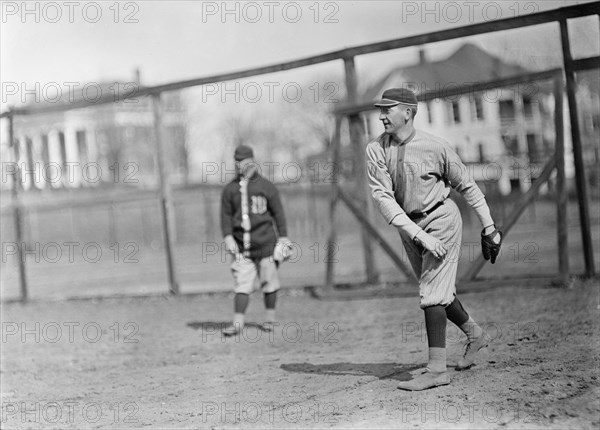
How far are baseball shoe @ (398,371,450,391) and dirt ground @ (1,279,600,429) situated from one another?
0.15ft

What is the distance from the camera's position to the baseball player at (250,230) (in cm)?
870

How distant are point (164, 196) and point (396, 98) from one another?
726 cm

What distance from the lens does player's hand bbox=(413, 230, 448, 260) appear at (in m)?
5.44

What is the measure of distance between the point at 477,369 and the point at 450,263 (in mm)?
850

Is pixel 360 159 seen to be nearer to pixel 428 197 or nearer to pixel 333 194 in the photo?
pixel 333 194

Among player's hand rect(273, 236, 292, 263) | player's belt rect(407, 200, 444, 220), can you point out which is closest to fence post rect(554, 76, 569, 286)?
player's hand rect(273, 236, 292, 263)

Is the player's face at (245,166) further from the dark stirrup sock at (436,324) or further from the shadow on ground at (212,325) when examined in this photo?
the dark stirrup sock at (436,324)

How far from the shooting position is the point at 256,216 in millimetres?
8742

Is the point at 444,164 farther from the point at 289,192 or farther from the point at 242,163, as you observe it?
the point at 289,192

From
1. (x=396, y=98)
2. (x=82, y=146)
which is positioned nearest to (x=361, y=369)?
(x=396, y=98)

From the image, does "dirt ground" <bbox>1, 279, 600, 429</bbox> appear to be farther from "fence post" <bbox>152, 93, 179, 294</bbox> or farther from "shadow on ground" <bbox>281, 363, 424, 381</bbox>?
"fence post" <bbox>152, 93, 179, 294</bbox>

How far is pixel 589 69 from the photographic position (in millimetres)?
9281

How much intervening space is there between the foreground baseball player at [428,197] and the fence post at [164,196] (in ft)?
23.1

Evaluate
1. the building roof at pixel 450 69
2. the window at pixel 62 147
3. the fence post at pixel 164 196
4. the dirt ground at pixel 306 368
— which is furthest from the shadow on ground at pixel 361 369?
the building roof at pixel 450 69
